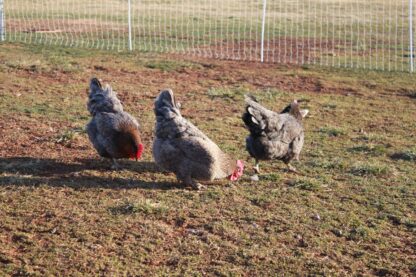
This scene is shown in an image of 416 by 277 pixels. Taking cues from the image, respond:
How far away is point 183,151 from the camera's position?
7039 mm

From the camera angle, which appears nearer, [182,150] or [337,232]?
[337,232]

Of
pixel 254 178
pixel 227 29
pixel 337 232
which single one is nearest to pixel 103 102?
pixel 254 178

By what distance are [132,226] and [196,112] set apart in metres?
5.08

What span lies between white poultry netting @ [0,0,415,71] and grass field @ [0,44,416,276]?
5686 millimetres

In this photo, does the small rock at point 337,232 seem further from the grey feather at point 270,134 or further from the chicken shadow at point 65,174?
the chicken shadow at point 65,174

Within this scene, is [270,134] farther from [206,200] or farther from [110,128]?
[110,128]

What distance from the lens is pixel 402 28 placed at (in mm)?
23391

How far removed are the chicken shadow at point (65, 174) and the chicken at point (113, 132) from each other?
288 mm

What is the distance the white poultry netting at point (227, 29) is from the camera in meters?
17.7

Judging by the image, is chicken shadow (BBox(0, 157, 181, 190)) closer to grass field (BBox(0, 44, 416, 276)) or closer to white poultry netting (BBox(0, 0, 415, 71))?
grass field (BBox(0, 44, 416, 276))

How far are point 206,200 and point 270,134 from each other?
4.65ft

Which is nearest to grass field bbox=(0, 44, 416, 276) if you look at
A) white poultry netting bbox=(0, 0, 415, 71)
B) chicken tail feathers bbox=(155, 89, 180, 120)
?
chicken tail feathers bbox=(155, 89, 180, 120)

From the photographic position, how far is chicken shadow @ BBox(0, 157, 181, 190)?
23.2 feet

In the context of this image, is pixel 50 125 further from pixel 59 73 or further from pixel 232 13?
pixel 232 13
